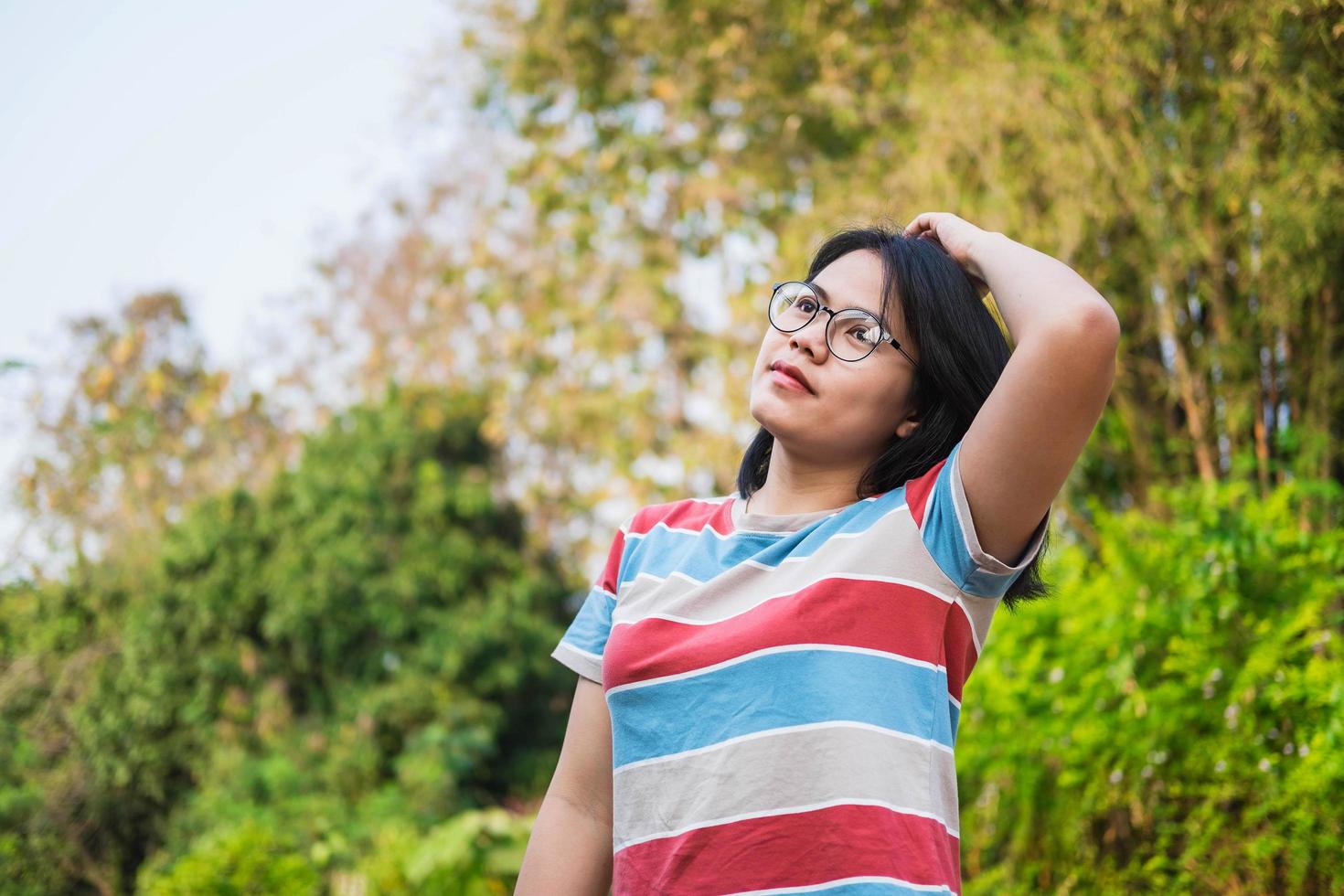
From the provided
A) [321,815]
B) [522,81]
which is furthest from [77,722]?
[522,81]

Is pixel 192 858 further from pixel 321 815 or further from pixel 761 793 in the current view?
pixel 761 793

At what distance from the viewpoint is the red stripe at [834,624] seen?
42.6 inches

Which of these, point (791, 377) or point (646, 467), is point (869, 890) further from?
point (646, 467)

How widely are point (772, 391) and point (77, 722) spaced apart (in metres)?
4.89

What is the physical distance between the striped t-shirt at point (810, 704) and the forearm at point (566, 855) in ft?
0.30

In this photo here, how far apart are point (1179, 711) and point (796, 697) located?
1869 millimetres

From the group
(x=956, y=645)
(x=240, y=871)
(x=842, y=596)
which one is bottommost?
(x=240, y=871)

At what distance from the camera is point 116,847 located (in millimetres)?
5727

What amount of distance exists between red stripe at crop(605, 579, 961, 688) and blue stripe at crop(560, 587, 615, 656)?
0.58 ft

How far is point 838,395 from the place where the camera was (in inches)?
48.4

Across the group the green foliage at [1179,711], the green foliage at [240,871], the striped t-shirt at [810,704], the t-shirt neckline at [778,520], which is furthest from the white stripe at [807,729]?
the green foliage at [240,871]

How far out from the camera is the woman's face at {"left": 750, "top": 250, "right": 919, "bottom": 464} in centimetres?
123

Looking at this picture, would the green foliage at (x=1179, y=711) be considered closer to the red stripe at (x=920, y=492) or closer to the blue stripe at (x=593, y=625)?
the red stripe at (x=920, y=492)

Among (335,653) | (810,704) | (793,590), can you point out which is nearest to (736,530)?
(793,590)
